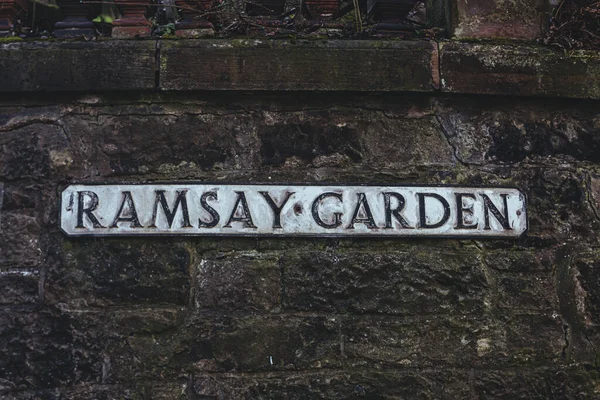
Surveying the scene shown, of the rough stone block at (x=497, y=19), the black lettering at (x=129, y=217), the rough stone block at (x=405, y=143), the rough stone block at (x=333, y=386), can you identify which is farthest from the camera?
the rough stone block at (x=497, y=19)

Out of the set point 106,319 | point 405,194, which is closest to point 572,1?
point 405,194

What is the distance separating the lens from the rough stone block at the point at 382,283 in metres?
3.02

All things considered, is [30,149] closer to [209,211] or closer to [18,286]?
[18,286]

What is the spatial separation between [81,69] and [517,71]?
5.95 ft

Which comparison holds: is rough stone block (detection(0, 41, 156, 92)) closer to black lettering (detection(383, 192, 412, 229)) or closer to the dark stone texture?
the dark stone texture

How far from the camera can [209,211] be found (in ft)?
9.96

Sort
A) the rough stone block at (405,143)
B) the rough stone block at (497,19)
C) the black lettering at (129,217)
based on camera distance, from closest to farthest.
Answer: the black lettering at (129,217)
the rough stone block at (405,143)
the rough stone block at (497,19)

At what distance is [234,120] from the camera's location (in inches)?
125

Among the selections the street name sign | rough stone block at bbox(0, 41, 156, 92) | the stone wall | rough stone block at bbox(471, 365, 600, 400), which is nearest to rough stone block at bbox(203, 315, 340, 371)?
the stone wall

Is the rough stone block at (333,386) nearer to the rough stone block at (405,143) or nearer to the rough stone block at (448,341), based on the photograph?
the rough stone block at (448,341)

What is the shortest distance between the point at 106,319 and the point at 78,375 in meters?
0.24

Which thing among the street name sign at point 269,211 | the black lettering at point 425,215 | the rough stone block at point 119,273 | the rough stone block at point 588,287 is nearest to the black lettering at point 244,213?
the street name sign at point 269,211

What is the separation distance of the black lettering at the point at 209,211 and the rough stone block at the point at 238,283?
0.45ft

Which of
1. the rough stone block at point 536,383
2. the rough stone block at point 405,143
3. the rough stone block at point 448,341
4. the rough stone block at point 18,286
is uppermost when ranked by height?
the rough stone block at point 405,143
